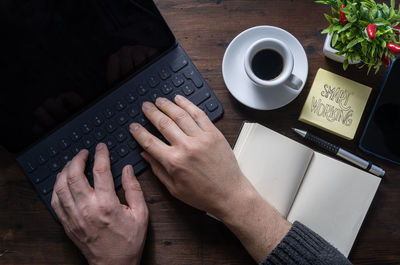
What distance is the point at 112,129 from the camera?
2.23ft

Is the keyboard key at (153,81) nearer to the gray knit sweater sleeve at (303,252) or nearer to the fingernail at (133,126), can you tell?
the fingernail at (133,126)

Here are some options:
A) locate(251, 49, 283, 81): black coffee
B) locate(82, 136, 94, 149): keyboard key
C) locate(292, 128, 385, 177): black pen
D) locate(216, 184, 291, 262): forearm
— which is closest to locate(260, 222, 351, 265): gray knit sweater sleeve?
locate(216, 184, 291, 262): forearm

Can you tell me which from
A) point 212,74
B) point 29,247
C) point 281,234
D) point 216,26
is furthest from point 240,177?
point 29,247

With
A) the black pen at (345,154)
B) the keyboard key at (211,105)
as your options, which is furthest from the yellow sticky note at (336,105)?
the keyboard key at (211,105)

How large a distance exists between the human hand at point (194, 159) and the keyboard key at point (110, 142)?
5 centimetres

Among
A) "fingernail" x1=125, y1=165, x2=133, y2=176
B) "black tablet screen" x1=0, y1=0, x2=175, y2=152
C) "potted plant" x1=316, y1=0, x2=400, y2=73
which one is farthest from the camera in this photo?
"fingernail" x1=125, y1=165, x2=133, y2=176

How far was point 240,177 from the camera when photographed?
2.10 feet

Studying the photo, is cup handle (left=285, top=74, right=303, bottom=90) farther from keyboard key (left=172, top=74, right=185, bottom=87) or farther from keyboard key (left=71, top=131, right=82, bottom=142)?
keyboard key (left=71, top=131, right=82, bottom=142)

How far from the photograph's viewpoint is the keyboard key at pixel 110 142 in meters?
0.68

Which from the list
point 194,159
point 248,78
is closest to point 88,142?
point 194,159

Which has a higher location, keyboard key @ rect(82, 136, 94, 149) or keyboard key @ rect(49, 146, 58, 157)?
keyboard key @ rect(49, 146, 58, 157)

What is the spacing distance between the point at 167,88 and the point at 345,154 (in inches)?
15.7

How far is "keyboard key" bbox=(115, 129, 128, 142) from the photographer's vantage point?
678mm

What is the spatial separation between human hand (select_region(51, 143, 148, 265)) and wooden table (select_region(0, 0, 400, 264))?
6 cm
